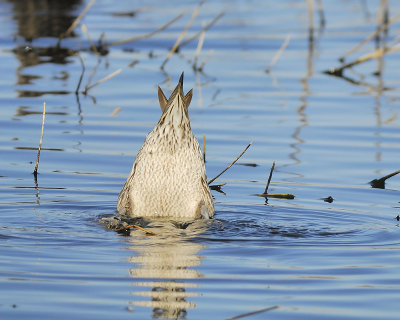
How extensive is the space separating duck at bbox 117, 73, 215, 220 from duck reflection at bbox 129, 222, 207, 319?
27cm

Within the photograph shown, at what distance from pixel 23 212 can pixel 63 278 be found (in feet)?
6.66

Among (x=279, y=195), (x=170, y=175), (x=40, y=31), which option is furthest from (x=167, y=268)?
(x=40, y=31)

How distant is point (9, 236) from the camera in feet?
22.9

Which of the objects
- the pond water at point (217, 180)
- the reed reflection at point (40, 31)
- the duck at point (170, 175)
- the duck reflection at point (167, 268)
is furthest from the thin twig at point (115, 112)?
the duck reflection at point (167, 268)

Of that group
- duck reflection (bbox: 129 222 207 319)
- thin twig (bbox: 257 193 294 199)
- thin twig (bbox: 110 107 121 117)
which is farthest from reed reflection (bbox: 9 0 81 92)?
duck reflection (bbox: 129 222 207 319)

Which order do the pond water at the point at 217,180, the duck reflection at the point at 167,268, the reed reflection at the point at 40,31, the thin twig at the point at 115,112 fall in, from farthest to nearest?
the reed reflection at the point at 40,31 → the thin twig at the point at 115,112 → the pond water at the point at 217,180 → the duck reflection at the point at 167,268

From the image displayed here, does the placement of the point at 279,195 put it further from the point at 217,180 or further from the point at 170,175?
the point at 170,175

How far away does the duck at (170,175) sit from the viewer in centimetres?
767

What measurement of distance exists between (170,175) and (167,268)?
164 cm

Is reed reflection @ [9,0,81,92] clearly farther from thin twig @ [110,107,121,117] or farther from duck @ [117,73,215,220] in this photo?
duck @ [117,73,215,220]

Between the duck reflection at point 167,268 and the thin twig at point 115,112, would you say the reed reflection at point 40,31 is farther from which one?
the duck reflection at point 167,268

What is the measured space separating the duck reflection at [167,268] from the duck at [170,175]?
27cm

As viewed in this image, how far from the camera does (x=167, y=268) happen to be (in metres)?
6.16

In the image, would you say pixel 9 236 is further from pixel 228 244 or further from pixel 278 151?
pixel 278 151
